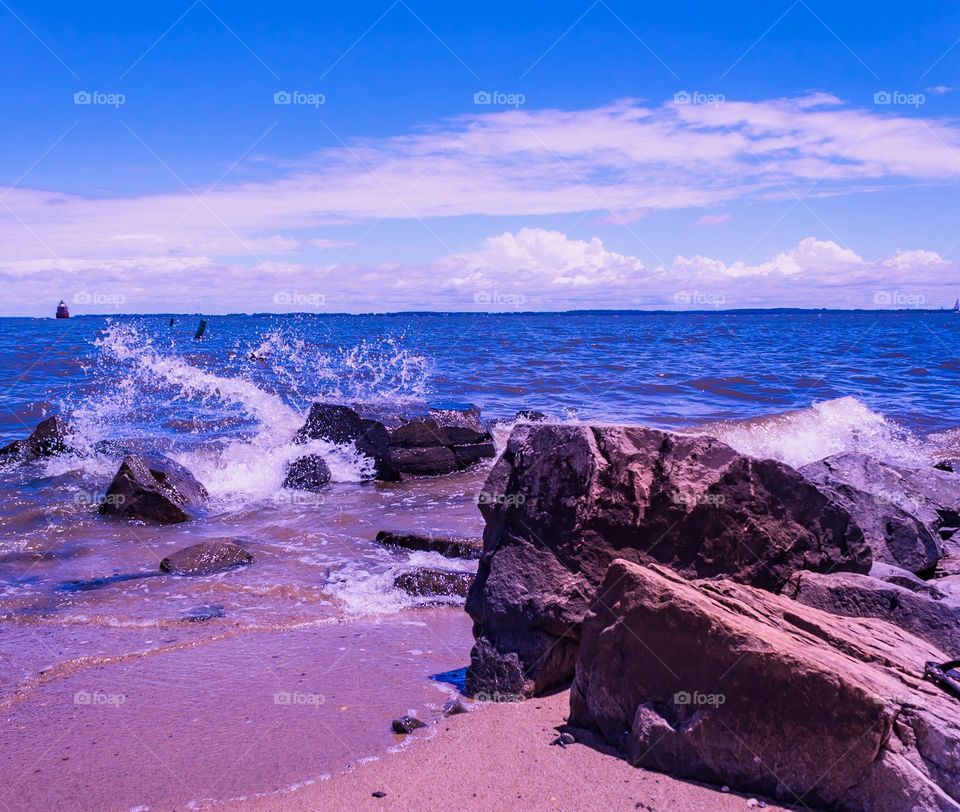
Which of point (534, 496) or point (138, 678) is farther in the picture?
point (138, 678)

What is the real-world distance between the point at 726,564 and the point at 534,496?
1.01 meters

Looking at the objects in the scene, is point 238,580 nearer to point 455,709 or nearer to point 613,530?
point 455,709

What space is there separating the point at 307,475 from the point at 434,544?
3.59m

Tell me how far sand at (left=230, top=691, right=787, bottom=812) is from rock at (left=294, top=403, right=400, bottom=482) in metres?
7.50

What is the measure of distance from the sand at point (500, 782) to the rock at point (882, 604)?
4.32 ft

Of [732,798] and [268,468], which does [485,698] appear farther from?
[268,468]

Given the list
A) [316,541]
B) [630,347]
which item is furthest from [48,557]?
[630,347]

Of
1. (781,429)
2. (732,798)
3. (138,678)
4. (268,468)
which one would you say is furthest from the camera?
(781,429)

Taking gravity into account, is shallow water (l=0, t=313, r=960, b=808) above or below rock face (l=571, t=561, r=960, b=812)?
below

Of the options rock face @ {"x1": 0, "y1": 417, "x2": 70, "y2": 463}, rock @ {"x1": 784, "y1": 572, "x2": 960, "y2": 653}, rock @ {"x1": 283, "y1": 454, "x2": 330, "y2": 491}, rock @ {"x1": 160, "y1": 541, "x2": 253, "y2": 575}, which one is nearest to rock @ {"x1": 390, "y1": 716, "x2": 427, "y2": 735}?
rock @ {"x1": 784, "y1": 572, "x2": 960, "y2": 653}

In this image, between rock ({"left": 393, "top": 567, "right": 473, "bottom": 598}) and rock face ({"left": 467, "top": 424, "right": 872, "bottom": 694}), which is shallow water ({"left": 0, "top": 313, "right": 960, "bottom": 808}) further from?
rock face ({"left": 467, "top": 424, "right": 872, "bottom": 694})

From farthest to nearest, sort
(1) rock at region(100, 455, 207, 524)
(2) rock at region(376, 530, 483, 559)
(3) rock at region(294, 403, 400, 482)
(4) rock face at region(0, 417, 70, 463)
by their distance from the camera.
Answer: (4) rock face at region(0, 417, 70, 463), (3) rock at region(294, 403, 400, 482), (1) rock at region(100, 455, 207, 524), (2) rock at region(376, 530, 483, 559)

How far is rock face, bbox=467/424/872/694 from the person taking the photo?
4.06m

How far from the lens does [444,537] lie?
7.47 metres
